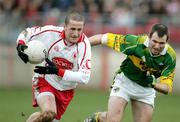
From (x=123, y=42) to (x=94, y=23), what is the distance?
1052cm

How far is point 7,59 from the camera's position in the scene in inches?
883

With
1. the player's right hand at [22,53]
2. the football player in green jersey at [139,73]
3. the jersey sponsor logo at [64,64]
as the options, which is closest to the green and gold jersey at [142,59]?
the football player in green jersey at [139,73]

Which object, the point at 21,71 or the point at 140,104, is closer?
the point at 140,104

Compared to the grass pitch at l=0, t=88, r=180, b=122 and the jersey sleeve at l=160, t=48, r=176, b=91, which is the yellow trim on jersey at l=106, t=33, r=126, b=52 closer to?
the jersey sleeve at l=160, t=48, r=176, b=91

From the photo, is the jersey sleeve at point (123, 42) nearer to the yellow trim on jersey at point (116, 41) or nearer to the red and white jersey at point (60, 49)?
the yellow trim on jersey at point (116, 41)

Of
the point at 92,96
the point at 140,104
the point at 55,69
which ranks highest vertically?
the point at 55,69

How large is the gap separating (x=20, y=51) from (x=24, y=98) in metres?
8.43

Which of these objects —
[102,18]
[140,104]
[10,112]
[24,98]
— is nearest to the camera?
[140,104]

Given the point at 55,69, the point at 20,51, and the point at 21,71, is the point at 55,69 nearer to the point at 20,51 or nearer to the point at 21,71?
the point at 20,51

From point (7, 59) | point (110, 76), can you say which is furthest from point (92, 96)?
point (7, 59)

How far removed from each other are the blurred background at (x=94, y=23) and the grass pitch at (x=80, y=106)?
0.18 feet

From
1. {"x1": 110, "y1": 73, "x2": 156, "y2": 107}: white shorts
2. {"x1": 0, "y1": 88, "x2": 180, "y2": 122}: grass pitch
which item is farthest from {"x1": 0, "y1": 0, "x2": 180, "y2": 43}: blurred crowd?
{"x1": 110, "y1": 73, "x2": 156, "y2": 107}: white shorts

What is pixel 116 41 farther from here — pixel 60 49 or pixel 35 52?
pixel 35 52

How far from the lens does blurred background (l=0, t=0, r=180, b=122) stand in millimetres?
21562
